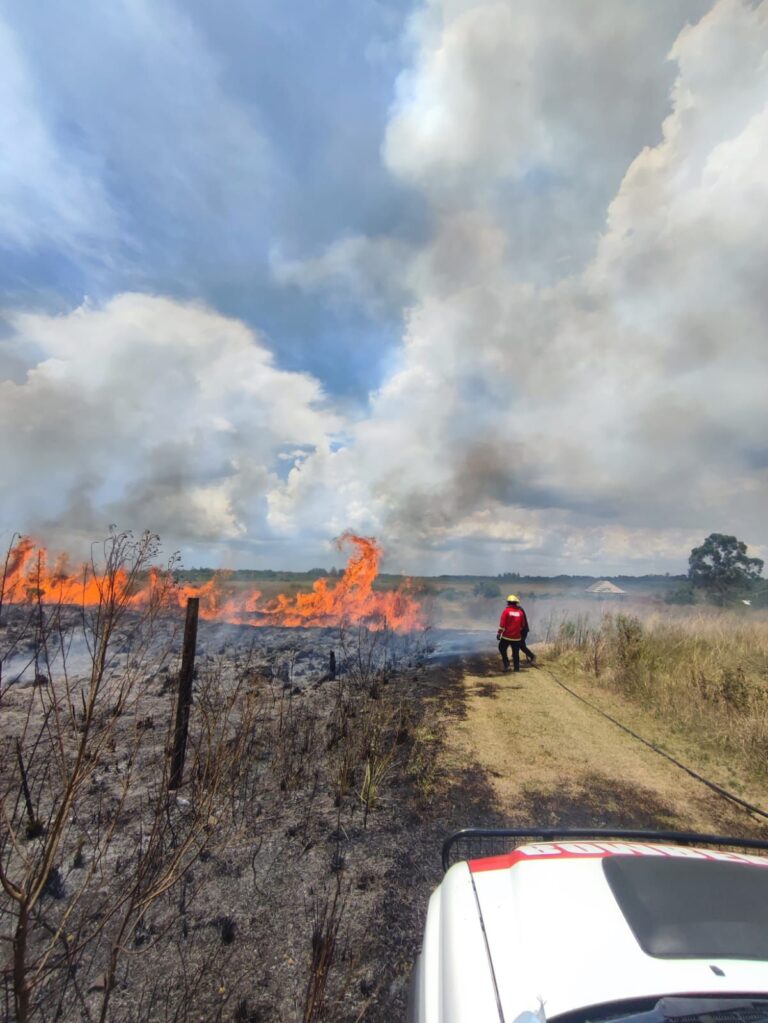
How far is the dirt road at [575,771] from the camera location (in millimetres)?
5750

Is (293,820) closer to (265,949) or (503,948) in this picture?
(265,949)

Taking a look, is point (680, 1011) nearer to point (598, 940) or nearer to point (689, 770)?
point (598, 940)

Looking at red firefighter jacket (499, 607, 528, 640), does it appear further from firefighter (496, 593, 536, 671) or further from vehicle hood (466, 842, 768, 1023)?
vehicle hood (466, 842, 768, 1023)

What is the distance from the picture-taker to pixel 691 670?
1052 cm

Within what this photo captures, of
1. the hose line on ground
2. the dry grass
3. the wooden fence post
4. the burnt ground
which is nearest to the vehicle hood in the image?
the burnt ground

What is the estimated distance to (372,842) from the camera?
4.95 metres

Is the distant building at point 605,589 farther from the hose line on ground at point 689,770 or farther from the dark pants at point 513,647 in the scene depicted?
the hose line on ground at point 689,770

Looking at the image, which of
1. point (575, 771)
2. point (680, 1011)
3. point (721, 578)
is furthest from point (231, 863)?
point (721, 578)

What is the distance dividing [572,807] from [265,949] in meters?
3.87

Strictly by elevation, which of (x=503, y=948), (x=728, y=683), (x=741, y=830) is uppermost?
(x=503, y=948)

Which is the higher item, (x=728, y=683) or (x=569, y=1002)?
(x=569, y=1002)

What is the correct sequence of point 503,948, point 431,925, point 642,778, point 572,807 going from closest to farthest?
point 503,948 → point 431,925 → point 572,807 → point 642,778

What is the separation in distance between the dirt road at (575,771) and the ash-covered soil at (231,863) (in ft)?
1.58

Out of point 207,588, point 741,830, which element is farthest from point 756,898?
point 207,588
